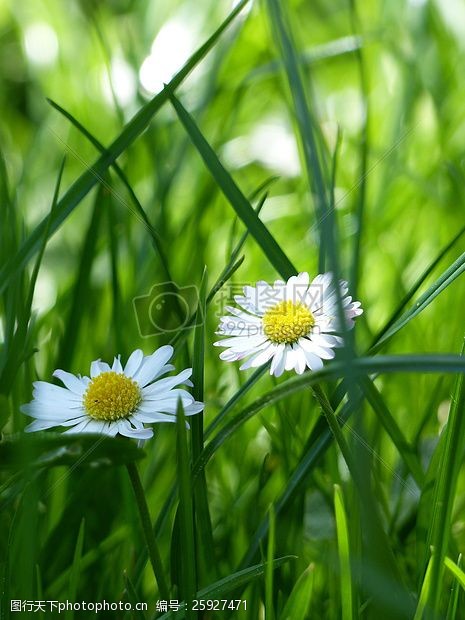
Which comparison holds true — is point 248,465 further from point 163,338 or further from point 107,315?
point 107,315

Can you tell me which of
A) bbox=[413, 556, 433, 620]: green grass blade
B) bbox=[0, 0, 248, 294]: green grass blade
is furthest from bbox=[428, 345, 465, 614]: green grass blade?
bbox=[0, 0, 248, 294]: green grass blade

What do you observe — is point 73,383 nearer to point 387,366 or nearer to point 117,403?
point 117,403

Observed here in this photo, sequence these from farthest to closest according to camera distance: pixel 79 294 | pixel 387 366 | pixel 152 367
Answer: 1. pixel 79 294
2. pixel 152 367
3. pixel 387 366

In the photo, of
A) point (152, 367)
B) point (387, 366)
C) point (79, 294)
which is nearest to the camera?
point (387, 366)

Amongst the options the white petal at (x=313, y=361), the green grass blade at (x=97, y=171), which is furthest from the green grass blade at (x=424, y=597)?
the green grass blade at (x=97, y=171)

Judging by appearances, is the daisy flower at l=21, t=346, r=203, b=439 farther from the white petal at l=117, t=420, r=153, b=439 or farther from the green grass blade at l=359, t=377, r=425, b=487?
the green grass blade at l=359, t=377, r=425, b=487

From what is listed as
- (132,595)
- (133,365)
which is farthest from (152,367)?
(132,595)

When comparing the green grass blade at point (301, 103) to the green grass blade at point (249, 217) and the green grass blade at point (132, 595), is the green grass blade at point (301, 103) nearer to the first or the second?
the green grass blade at point (249, 217)
